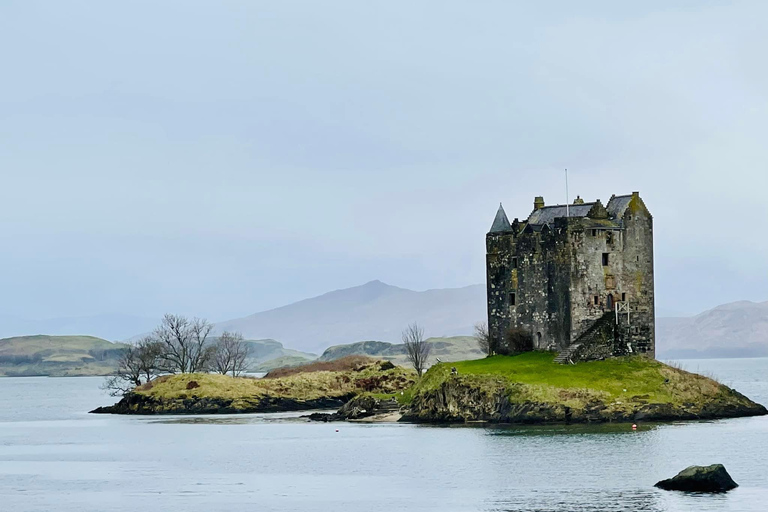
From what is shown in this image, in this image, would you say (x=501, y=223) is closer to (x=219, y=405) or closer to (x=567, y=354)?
(x=567, y=354)

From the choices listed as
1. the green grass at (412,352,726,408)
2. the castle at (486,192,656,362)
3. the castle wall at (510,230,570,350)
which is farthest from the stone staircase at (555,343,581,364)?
the castle wall at (510,230,570,350)

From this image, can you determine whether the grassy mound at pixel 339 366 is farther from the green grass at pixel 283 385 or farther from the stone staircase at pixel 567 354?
the stone staircase at pixel 567 354

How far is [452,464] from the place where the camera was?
75250 mm

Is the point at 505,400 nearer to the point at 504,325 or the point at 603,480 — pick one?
the point at 504,325

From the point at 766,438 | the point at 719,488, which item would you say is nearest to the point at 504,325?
the point at 766,438

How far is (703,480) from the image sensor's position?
199 feet

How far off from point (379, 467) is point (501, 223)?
43656mm

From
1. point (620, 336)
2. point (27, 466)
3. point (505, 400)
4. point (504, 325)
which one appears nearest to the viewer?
point (27, 466)

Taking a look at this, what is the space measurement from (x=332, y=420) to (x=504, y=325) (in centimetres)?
1670

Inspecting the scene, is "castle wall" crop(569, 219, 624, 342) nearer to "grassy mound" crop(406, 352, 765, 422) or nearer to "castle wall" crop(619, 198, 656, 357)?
"castle wall" crop(619, 198, 656, 357)

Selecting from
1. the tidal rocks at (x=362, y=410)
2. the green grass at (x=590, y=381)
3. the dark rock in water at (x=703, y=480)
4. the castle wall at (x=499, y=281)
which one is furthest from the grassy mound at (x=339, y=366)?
the dark rock in water at (x=703, y=480)

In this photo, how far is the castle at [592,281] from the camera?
104625mm

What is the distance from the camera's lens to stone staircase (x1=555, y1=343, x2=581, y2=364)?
103 meters

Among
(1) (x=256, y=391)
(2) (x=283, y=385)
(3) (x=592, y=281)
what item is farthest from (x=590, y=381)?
(2) (x=283, y=385)
